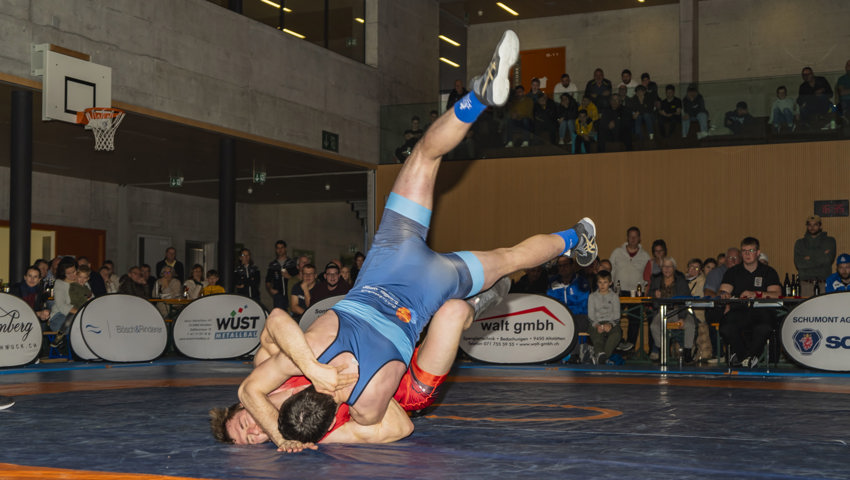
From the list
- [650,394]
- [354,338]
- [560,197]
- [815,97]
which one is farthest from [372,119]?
[354,338]

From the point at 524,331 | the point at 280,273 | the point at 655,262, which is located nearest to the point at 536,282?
the point at 524,331

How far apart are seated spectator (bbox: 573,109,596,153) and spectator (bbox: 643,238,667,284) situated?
3.44 m

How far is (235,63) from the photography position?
480 inches

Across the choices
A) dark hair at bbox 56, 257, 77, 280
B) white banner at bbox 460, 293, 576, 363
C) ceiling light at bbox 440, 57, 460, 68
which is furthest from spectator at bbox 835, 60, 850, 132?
dark hair at bbox 56, 257, 77, 280

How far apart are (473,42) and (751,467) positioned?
1834cm

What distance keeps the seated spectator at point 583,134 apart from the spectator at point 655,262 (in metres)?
3.44

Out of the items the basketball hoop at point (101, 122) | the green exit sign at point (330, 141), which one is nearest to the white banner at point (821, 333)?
the basketball hoop at point (101, 122)

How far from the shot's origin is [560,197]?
13.9 metres

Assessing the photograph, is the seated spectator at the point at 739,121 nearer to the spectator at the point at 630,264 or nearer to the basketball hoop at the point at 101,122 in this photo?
the spectator at the point at 630,264

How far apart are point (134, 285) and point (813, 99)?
375 inches

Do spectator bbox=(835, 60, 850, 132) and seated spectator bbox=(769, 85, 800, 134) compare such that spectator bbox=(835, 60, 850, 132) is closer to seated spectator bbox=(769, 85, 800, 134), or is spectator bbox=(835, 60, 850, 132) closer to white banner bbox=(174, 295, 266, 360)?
seated spectator bbox=(769, 85, 800, 134)

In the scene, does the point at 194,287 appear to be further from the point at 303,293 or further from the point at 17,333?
the point at 17,333

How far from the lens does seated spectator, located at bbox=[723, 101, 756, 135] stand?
12.4 metres

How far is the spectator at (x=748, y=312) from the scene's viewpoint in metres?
8.38
